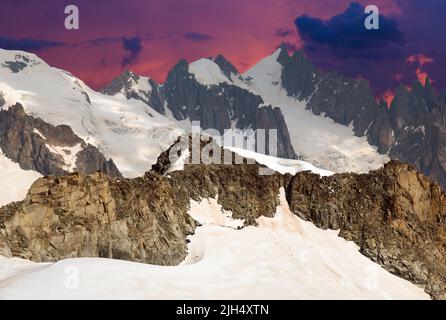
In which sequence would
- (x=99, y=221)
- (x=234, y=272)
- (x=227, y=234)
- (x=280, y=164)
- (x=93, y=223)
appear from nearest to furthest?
(x=234, y=272), (x=93, y=223), (x=99, y=221), (x=227, y=234), (x=280, y=164)

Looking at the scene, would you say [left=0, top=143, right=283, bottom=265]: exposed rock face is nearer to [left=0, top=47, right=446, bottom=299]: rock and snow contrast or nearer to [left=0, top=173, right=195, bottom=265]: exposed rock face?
[left=0, top=173, right=195, bottom=265]: exposed rock face

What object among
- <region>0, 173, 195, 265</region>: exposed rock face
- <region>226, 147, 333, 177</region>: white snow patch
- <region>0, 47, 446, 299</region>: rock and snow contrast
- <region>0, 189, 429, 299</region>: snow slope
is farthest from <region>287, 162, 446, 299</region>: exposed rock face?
<region>0, 173, 195, 265</region>: exposed rock face

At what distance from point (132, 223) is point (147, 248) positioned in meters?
2.78

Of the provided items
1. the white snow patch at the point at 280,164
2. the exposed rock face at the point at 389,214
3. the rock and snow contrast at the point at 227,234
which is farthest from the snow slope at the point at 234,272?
the white snow patch at the point at 280,164

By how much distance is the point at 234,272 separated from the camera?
217ft

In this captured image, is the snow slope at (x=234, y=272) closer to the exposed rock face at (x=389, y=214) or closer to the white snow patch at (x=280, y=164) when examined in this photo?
the exposed rock face at (x=389, y=214)

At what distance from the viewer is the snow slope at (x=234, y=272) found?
50.5m

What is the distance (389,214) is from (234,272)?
35856 millimetres

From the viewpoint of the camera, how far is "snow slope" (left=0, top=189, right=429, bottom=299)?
50.5 m

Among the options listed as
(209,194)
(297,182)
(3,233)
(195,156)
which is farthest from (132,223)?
(297,182)

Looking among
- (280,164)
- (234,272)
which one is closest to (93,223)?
(234,272)

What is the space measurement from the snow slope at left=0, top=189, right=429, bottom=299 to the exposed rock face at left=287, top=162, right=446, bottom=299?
6.48 ft

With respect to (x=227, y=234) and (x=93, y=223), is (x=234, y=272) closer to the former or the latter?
(x=227, y=234)

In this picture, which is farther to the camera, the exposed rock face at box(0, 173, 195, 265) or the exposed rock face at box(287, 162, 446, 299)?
the exposed rock face at box(287, 162, 446, 299)
